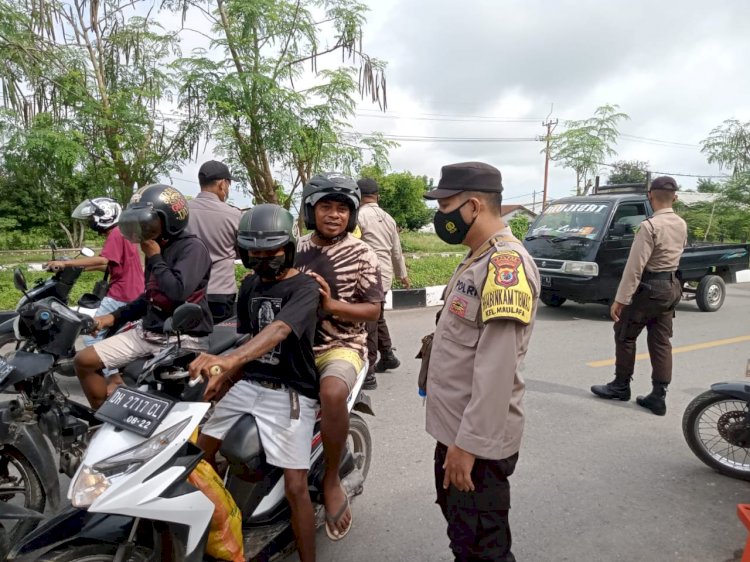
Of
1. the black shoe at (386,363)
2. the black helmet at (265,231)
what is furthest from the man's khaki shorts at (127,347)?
the black shoe at (386,363)

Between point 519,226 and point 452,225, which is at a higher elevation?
point 452,225

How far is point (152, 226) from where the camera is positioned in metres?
2.73

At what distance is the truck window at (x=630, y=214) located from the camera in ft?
27.3

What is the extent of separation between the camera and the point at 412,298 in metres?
8.83

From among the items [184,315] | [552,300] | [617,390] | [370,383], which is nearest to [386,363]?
[370,383]

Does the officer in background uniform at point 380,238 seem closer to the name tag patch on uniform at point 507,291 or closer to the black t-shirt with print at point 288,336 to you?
the black t-shirt with print at point 288,336

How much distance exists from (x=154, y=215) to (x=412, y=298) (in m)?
6.37

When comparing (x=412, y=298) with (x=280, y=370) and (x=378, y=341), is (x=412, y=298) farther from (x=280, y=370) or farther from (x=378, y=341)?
(x=280, y=370)

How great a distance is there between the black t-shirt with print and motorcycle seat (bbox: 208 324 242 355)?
20cm

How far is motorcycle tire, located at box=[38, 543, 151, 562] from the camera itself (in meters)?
1.61

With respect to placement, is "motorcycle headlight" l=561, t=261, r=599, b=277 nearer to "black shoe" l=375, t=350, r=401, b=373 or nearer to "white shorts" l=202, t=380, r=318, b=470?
"black shoe" l=375, t=350, r=401, b=373

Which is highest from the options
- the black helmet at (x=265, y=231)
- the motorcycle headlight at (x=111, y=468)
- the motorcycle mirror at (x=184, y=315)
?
the black helmet at (x=265, y=231)

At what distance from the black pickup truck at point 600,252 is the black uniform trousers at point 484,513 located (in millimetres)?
6577

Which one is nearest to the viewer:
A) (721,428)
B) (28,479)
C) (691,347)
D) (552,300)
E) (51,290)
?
(28,479)
